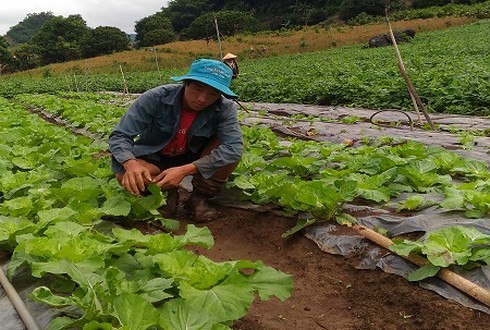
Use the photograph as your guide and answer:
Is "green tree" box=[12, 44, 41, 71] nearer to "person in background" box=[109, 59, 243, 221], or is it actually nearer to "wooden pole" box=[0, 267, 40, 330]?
"person in background" box=[109, 59, 243, 221]

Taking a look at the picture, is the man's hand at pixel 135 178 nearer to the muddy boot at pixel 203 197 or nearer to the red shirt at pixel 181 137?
the red shirt at pixel 181 137

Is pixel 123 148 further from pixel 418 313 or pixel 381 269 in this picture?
pixel 418 313

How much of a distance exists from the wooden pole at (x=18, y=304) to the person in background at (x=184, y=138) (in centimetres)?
110

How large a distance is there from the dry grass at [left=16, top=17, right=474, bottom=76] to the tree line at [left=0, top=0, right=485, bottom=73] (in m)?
6.13

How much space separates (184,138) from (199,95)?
1.66ft

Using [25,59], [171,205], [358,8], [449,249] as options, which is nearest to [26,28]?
[25,59]

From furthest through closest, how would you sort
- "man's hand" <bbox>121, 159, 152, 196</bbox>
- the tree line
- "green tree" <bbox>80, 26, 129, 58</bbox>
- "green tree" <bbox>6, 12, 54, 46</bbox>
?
"green tree" <bbox>6, 12, 54, 46</bbox> < "green tree" <bbox>80, 26, 129, 58</bbox> < the tree line < "man's hand" <bbox>121, 159, 152, 196</bbox>

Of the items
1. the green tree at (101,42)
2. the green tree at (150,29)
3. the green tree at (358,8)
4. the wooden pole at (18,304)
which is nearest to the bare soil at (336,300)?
the wooden pole at (18,304)

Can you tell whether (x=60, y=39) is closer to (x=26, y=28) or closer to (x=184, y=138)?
(x=184, y=138)

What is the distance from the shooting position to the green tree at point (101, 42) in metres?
54.0

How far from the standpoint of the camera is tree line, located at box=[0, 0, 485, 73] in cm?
5176

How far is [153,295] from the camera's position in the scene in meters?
2.05

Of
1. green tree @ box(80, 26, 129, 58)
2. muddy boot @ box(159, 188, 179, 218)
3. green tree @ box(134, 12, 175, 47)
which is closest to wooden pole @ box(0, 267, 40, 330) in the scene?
muddy boot @ box(159, 188, 179, 218)

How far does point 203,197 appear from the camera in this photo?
4023 millimetres
